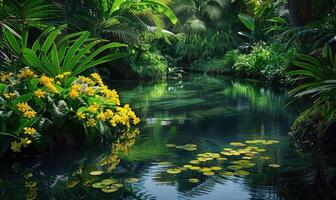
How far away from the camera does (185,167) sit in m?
4.85

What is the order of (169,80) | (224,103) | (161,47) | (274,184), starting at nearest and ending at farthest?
(274,184), (224,103), (169,80), (161,47)

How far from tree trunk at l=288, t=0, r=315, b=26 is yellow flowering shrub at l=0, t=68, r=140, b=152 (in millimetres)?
3515

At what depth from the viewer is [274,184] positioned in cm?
438

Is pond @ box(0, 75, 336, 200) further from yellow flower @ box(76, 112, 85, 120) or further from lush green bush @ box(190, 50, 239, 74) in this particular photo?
lush green bush @ box(190, 50, 239, 74)

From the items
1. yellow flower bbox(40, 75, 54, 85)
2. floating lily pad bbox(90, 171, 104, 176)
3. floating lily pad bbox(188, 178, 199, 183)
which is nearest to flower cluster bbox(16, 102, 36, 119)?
yellow flower bbox(40, 75, 54, 85)

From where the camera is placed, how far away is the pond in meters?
4.17

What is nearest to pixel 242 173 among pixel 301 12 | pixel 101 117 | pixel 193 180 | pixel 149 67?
pixel 193 180

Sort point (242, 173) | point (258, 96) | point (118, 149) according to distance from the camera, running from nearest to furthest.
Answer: point (242, 173) < point (118, 149) < point (258, 96)

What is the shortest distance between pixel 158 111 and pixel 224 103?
5.96 ft

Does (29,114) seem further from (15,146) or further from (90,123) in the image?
(90,123)

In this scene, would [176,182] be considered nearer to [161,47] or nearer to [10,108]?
[10,108]

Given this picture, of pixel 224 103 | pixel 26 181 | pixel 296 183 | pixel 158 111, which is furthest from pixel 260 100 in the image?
pixel 26 181

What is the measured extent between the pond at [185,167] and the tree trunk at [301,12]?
164 cm

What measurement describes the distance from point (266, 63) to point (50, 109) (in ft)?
36.3
